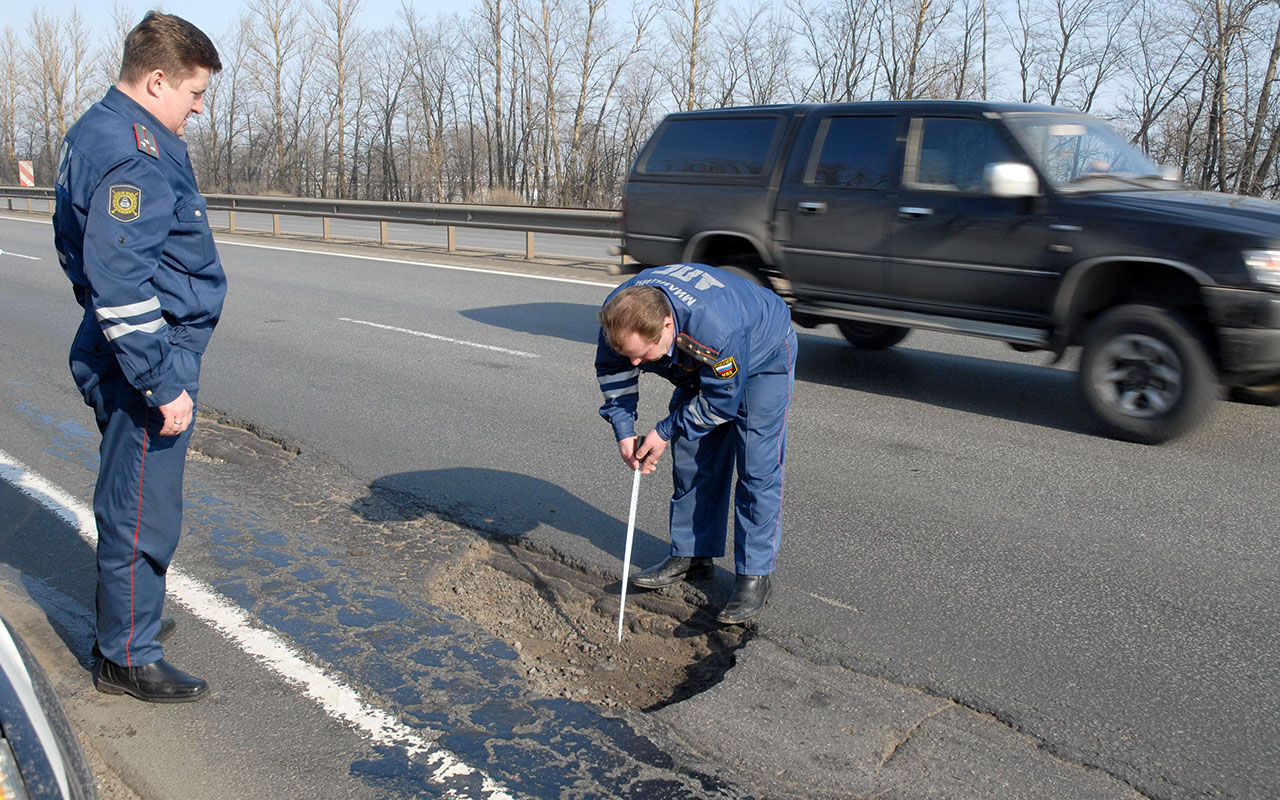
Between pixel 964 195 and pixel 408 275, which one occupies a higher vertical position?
pixel 964 195

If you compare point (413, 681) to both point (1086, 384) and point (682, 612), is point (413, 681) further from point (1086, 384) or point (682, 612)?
point (1086, 384)

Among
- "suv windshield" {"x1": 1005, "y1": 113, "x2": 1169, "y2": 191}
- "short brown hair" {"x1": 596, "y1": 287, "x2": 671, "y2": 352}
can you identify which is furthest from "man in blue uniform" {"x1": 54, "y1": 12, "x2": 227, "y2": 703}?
"suv windshield" {"x1": 1005, "y1": 113, "x2": 1169, "y2": 191}

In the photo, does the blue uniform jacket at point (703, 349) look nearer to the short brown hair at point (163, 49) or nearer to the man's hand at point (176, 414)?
the man's hand at point (176, 414)

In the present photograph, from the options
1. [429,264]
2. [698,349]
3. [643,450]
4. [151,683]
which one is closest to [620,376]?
[643,450]

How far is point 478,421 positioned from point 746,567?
324 centimetres

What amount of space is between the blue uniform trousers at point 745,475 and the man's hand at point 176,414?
5.78ft

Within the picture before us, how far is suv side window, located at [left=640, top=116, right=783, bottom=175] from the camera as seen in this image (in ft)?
27.2

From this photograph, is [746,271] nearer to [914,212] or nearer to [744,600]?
[914,212]

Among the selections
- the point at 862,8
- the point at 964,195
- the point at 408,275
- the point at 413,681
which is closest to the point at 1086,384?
the point at 964,195

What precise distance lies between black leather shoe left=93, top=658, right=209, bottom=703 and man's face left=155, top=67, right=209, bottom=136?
5.64 ft

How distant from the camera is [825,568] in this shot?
4.35 m

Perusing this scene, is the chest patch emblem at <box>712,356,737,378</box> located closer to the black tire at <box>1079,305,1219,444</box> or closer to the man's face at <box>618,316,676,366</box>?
the man's face at <box>618,316,676,366</box>

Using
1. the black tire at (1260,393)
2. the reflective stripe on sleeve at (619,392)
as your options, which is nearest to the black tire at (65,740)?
the reflective stripe on sleeve at (619,392)

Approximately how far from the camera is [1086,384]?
6.46 metres
